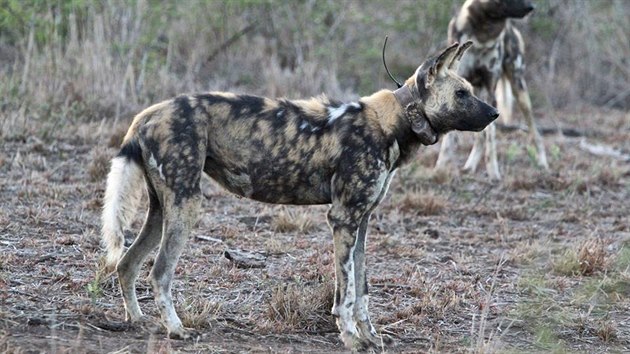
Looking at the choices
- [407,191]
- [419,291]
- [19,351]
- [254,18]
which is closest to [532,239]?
[407,191]

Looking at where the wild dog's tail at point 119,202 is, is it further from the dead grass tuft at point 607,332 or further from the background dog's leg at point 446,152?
the background dog's leg at point 446,152

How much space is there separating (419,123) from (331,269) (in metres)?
1.46

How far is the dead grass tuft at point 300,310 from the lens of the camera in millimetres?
5582

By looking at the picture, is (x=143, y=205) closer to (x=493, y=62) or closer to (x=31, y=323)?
(x=31, y=323)

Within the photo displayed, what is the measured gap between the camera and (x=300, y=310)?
5641 mm

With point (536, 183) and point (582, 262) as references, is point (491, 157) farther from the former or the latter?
point (582, 262)

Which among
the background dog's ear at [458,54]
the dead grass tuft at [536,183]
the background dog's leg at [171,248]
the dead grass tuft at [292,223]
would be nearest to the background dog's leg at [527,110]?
the dead grass tuft at [536,183]

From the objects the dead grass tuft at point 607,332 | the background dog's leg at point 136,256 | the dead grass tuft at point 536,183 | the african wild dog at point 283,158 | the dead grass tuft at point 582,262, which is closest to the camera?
the african wild dog at point 283,158

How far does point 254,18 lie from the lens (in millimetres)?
14305

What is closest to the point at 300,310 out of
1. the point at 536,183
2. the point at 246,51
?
the point at 536,183

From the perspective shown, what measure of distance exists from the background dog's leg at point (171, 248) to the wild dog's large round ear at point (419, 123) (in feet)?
3.82

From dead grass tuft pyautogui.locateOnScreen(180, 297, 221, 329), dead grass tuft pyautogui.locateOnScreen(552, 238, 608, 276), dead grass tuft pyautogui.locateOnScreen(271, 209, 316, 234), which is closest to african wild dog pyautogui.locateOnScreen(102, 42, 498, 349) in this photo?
dead grass tuft pyautogui.locateOnScreen(180, 297, 221, 329)

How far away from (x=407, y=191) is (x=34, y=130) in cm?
336

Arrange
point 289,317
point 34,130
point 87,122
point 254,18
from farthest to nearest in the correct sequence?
1. point 254,18
2. point 87,122
3. point 34,130
4. point 289,317
